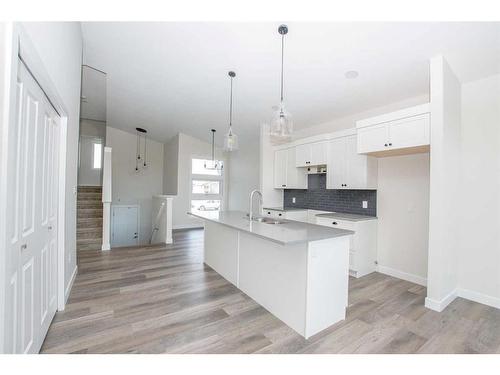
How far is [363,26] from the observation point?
87.7 inches

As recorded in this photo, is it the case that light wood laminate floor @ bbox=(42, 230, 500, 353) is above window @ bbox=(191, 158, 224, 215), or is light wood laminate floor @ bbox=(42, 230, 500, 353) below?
below

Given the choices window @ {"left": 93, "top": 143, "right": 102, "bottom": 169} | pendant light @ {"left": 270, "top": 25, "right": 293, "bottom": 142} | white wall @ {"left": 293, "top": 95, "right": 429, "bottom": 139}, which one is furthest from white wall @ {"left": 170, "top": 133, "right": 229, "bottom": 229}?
pendant light @ {"left": 270, "top": 25, "right": 293, "bottom": 142}

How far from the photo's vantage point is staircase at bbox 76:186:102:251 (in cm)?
443

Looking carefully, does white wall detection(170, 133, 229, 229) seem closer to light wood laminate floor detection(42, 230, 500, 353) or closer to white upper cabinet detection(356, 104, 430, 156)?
light wood laminate floor detection(42, 230, 500, 353)

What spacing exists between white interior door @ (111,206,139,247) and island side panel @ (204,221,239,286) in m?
4.24

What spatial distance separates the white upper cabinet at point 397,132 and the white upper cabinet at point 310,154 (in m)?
0.81

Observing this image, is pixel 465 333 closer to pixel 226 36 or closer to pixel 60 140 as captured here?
pixel 226 36

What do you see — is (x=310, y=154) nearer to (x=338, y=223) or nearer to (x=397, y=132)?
(x=338, y=223)

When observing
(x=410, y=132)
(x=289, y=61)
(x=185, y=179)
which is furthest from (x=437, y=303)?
(x=185, y=179)

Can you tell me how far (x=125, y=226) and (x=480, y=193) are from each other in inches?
305

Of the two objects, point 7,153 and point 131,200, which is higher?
point 7,153

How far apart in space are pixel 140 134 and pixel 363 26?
7.06 m

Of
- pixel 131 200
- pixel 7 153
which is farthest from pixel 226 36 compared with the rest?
pixel 131 200

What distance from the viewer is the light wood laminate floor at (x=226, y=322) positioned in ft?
5.99
